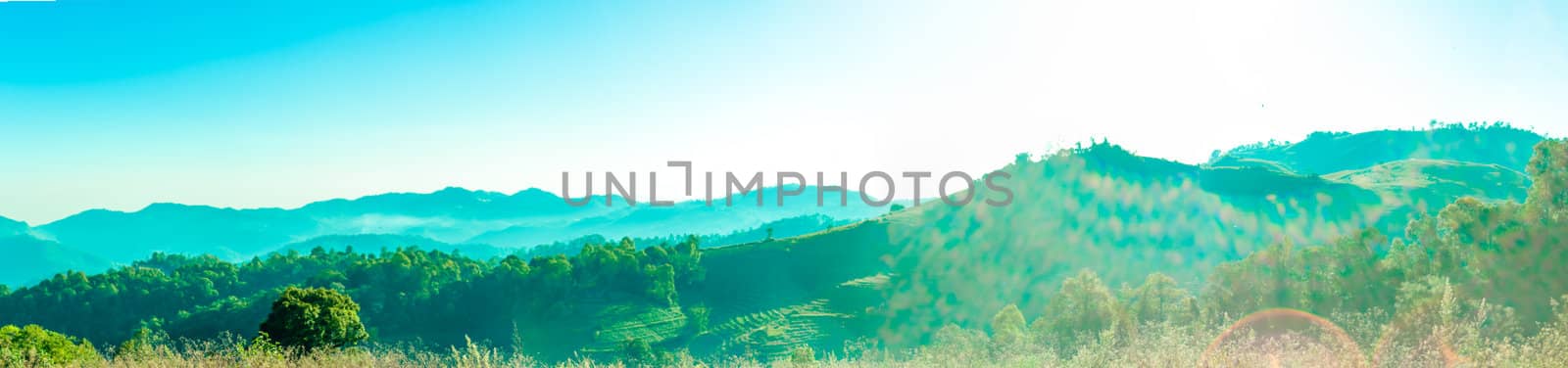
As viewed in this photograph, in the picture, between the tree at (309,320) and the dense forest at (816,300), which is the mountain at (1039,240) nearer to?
the dense forest at (816,300)

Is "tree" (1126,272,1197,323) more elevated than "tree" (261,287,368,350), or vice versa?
"tree" (261,287,368,350)

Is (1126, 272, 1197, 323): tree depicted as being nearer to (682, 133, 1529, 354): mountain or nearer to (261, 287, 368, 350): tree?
(261, 287, 368, 350): tree

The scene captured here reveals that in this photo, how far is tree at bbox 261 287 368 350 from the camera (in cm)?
2927

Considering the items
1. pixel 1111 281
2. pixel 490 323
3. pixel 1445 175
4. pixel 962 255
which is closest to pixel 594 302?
pixel 490 323

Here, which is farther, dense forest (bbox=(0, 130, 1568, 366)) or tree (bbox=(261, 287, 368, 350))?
tree (bbox=(261, 287, 368, 350))

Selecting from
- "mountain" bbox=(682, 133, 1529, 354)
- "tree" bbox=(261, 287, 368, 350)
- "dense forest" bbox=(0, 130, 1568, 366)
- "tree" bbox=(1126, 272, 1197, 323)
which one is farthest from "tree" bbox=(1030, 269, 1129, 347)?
"mountain" bbox=(682, 133, 1529, 354)

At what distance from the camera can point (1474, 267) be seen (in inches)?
1265

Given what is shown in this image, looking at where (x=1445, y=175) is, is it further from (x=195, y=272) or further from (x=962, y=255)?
(x=195, y=272)

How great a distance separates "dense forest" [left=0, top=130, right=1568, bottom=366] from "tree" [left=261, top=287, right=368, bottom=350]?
108 mm

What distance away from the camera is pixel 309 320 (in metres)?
29.8

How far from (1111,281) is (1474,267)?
2639 inches

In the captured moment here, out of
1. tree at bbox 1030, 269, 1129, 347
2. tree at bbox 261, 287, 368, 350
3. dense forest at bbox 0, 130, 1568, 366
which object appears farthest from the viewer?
tree at bbox 1030, 269, 1129, 347

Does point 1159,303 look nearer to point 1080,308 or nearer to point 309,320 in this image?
point 1080,308

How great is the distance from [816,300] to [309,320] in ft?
217
